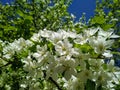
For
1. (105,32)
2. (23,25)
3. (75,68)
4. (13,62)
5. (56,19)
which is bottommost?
(75,68)

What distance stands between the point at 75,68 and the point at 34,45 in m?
0.50

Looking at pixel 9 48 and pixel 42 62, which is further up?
pixel 9 48

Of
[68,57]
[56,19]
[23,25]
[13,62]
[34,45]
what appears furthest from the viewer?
[56,19]

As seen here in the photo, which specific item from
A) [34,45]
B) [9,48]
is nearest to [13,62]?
[9,48]

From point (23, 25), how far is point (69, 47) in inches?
57.0

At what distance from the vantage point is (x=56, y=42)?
2.59 m

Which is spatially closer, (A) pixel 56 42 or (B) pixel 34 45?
(A) pixel 56 42

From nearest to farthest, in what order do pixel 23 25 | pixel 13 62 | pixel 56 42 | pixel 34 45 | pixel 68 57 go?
pixel 68 57 → pixel 56 42 → pixel 34 45 → pixel 13 62 → pixel 23 25

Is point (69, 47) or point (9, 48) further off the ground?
point (9, 48)

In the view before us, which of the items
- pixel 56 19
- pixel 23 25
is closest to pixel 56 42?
pixel 23 25

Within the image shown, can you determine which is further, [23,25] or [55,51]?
[23,25]

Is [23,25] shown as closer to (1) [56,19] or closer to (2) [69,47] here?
(2) [69,47]

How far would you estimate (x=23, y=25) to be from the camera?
3.84m

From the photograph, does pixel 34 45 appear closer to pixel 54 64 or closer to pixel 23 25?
pixel 54 64
